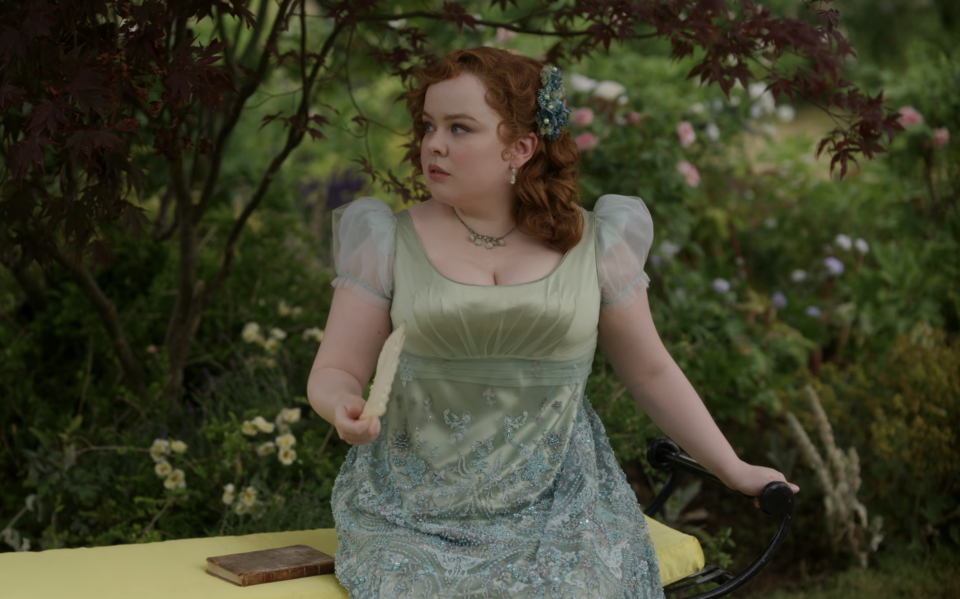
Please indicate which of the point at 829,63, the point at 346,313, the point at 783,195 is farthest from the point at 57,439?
the point at 783,195

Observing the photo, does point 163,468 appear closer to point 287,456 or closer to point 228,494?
point 228,494

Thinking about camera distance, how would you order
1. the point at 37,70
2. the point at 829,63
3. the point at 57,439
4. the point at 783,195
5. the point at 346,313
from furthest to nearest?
1. the point at 783,195
2. the point at 57,439
3. the point at 829,63
4. the point at 37,70
5. the point at 346,313

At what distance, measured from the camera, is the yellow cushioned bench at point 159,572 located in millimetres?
2105

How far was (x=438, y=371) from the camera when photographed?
2.24m

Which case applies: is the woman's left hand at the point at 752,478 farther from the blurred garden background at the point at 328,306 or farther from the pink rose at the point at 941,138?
the pink rose at the point at 941,138

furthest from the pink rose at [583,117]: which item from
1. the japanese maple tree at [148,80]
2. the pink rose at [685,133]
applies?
the japanese maple tree at [148,80]

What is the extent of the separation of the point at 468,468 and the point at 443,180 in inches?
25.8

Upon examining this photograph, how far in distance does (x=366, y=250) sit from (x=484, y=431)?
0.49m

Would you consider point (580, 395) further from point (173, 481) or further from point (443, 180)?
point (173, 481)

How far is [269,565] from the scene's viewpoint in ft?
7.41

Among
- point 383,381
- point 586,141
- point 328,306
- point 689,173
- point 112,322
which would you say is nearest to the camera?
point 383,381

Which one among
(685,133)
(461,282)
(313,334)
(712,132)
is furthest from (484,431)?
(712,132)

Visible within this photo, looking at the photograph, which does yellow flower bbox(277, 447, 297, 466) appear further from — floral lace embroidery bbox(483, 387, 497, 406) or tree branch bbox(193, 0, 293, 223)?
floral lace embroidery bbox(483, 387, 497, 406)

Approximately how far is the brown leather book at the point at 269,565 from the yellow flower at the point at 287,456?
0.79 metres
